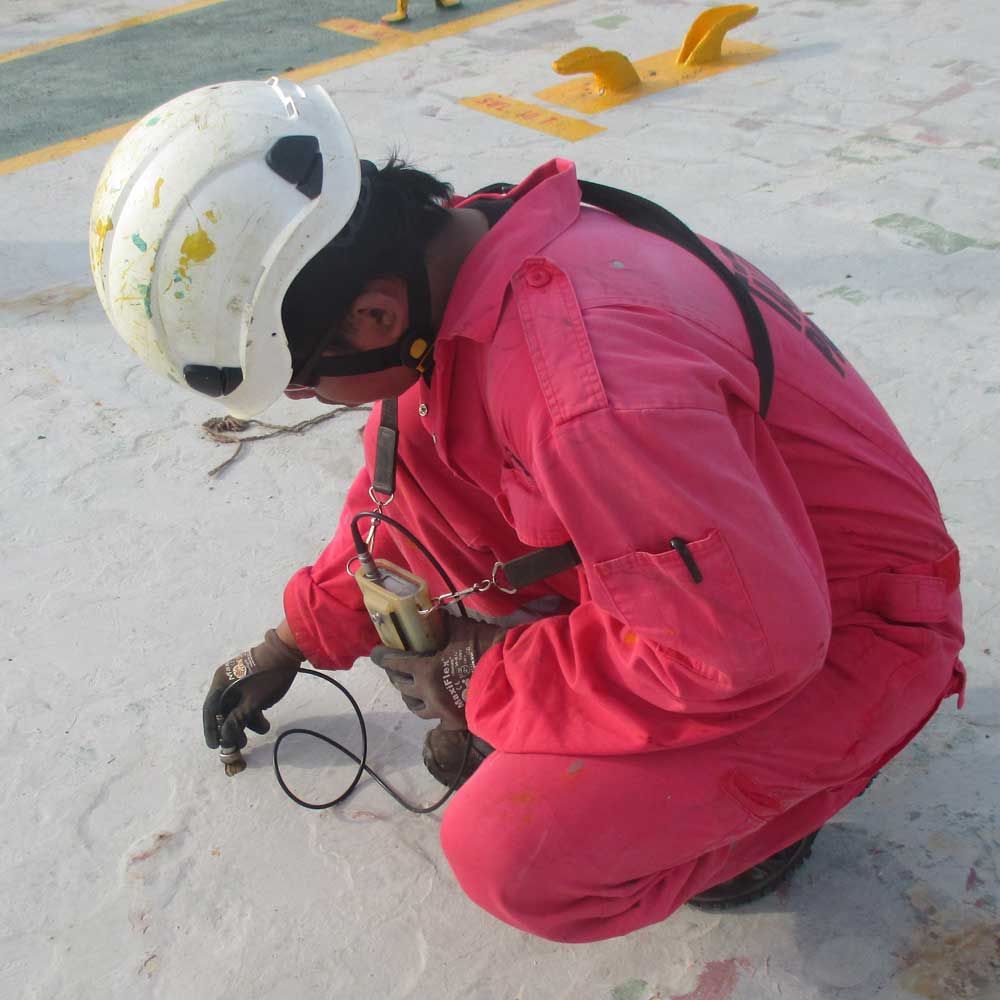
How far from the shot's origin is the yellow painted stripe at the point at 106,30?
6.59m

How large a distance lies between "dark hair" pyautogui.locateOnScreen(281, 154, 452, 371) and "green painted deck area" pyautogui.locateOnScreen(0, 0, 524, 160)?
4.22m

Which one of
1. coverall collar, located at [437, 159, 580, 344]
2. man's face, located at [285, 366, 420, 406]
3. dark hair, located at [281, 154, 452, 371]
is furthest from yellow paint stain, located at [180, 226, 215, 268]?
coverall collar, located at [437, 159, 580, 344]

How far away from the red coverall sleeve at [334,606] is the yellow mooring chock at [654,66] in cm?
335

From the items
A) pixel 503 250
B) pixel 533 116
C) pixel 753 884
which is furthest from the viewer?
pixel 533 116

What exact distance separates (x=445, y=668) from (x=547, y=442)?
599mm

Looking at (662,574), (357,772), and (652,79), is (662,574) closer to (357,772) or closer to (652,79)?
(357,772)

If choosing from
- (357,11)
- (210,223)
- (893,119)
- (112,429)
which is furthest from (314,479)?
(357,11)

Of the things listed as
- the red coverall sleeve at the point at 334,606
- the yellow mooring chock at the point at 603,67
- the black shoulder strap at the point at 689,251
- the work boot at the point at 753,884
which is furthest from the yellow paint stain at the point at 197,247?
the yellow mooring chock at the point at 603,67

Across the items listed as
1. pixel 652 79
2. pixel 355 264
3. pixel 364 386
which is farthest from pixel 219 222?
pixel 652 79

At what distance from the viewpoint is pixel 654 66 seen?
207 inches

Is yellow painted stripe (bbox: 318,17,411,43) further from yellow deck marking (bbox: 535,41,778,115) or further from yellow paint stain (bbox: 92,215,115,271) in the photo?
yellow paint stain (bbox: 92,215,115,271)

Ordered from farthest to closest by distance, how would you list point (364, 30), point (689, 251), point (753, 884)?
point (364, 30), point (753, 884), point (689, 251)

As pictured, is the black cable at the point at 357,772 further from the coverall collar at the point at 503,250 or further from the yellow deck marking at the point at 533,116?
the yellow deck marking at the point at 533,116

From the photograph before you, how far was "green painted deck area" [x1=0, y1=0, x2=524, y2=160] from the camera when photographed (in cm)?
550
